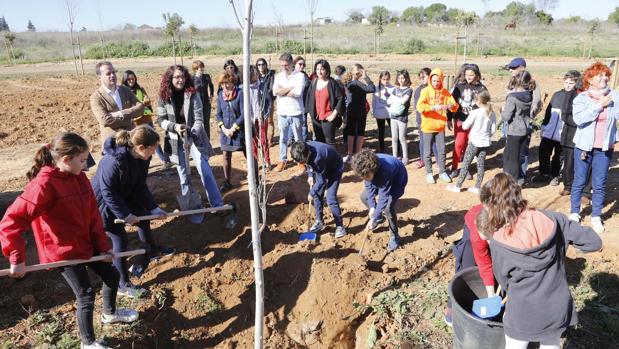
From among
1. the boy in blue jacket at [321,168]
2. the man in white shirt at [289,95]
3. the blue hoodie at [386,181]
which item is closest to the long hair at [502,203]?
the blue hoodie at [386,181]

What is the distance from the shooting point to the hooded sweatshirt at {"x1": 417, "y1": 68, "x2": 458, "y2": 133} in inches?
254

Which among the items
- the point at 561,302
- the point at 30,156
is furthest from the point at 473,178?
the point at 30,156

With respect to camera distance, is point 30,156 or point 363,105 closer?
point 363,105

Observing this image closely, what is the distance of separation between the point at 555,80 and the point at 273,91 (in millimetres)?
13658

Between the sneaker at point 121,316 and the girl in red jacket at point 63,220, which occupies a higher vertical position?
the girl in red jacket at point 63,220

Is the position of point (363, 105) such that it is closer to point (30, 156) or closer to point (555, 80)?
point (30, 156)

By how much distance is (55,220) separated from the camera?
123 inches

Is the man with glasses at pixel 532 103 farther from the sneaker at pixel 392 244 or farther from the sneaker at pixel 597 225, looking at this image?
the sneaker at pixel 392 244

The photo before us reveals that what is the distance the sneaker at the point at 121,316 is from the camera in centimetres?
380

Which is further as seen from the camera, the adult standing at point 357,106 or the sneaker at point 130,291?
the adult standing at point 357,106

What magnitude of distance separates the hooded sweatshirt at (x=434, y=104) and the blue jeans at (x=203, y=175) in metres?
3.11

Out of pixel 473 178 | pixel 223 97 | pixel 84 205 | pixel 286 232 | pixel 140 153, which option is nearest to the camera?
pixel 84 205

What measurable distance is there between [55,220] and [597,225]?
5332mm

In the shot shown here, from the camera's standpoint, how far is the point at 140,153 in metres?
3.75
